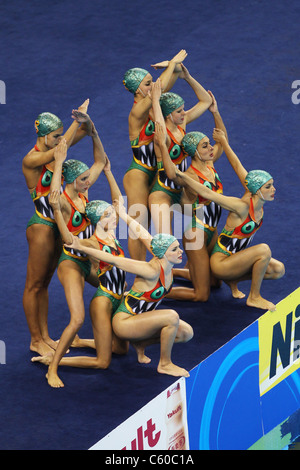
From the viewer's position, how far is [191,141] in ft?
33.6

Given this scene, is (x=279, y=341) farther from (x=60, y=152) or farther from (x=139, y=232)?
(x=60, y=152)

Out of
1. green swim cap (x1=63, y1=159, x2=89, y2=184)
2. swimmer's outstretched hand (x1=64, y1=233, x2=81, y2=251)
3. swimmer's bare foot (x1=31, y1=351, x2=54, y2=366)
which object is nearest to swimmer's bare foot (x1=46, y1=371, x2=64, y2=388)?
swimmer's bare foot (x1=31, y1=351, x2=54, y2=366)

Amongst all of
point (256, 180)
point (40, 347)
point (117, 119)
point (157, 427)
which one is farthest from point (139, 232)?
point (117, 119)

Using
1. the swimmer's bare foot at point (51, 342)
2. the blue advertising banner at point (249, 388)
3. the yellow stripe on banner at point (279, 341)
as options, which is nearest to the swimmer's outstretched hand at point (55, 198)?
the swimmer's bare foot at point (51, 342)

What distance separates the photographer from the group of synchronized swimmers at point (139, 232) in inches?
370

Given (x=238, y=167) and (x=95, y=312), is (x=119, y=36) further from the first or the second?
(x=95, y=312)

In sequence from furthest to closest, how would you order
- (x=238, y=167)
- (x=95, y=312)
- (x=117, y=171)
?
(x=117, y=171)
(x=238, y=167)
(x=95, y=312)

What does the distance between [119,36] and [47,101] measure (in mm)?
1663

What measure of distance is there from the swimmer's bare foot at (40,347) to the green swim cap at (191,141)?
2107 mm

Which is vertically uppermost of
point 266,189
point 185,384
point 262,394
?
point 266,189

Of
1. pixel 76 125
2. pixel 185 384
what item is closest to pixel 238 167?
pixel 76 125

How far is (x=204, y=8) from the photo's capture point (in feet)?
49.5

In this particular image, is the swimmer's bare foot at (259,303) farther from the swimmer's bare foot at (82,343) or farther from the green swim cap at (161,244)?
the swimmer's bare foot at (82,343)

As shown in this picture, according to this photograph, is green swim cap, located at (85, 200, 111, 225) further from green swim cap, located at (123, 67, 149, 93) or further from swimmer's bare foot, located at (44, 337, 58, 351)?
green swim cap, located at (123, 67, 149, 93)
